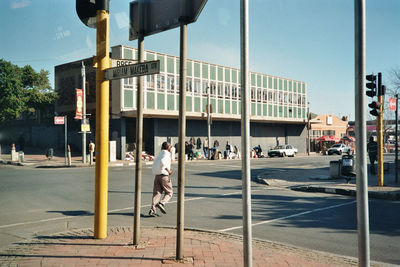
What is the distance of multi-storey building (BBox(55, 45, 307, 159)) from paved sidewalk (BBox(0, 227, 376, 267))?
25.0 metres

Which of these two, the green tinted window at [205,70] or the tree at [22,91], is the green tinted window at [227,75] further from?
the tree at [22,91]

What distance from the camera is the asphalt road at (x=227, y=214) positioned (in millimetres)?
6199

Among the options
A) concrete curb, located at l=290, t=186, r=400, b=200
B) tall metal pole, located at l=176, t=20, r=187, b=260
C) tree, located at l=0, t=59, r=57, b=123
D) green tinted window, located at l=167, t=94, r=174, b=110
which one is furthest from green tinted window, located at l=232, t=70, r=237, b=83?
tall metal pole, located at l=176, t=20, r=187, b=260

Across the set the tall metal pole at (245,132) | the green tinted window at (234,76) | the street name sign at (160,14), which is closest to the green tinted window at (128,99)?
the green tinted window at (234,76)

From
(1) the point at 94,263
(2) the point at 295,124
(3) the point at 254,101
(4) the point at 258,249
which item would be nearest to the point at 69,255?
(1) the point at 94,263

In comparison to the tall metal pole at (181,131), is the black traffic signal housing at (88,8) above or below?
above

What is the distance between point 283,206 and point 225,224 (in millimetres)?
2721

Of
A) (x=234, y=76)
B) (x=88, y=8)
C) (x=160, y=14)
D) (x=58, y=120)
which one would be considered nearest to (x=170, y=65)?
(x=234, y=76)

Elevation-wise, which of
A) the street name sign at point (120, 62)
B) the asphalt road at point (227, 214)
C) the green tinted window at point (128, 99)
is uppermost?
the green tinted window at point (128, 99)

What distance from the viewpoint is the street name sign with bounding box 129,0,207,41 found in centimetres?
469

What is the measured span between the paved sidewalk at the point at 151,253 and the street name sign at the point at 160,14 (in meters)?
3.19

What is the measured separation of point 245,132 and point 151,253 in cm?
246

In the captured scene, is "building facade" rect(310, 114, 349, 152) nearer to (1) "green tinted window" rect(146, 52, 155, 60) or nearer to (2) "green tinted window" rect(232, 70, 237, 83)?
(2) "green tinted window" rect(232, 70, 237, 83)

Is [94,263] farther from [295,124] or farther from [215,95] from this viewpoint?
[295,124]
